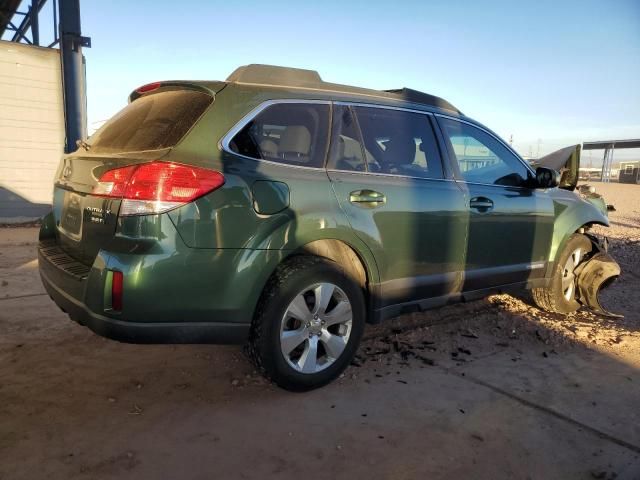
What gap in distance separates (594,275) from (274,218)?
3681 millimetres

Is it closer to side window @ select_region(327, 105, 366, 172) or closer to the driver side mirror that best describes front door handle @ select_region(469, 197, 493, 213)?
the driver side mirror

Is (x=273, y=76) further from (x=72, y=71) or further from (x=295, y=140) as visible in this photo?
(x=72, y=71)

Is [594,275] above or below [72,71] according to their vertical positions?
below

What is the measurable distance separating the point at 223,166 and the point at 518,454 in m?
2.06

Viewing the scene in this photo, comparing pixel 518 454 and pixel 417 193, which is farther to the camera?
pixel 417 193

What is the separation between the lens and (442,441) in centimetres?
260

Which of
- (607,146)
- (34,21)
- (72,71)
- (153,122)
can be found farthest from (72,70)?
(607,146)

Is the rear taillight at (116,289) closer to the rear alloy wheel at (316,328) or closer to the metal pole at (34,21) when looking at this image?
the rear alloy wheel at (316,328)

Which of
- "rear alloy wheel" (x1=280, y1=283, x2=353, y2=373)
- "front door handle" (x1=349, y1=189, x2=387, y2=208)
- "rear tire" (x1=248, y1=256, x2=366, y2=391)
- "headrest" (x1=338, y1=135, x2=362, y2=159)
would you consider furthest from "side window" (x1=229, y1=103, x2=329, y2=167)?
"rear alloy wheel" (x1=280, y1=283, x2=353, y2=373)

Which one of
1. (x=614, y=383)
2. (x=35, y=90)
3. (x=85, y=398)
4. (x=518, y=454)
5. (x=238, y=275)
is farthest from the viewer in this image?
(x=35, y=90)

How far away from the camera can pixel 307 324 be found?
3.03 m

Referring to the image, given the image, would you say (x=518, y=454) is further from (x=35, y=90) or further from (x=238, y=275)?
(x=35, y=90)

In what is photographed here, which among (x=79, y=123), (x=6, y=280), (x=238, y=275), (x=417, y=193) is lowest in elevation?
(x=6, y=280)

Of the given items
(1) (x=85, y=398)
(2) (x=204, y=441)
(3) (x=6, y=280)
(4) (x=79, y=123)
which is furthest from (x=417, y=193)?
(4) (x=79, y=123)
